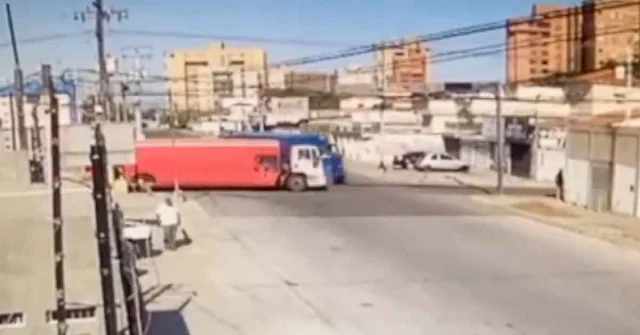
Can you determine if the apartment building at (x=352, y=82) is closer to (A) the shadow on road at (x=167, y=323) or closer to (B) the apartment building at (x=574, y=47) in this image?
(B) the apartment building at (x=574, y=47)

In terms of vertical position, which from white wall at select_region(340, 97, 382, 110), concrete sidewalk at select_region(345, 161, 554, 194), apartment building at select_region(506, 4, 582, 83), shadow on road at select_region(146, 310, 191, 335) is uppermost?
apartment building at select_region(506, 4, 582, 83)

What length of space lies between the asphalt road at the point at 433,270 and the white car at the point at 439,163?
862 inches

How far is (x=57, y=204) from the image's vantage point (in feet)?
27.6

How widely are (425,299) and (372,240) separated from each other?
730cm

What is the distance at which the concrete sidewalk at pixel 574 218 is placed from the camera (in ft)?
79.9

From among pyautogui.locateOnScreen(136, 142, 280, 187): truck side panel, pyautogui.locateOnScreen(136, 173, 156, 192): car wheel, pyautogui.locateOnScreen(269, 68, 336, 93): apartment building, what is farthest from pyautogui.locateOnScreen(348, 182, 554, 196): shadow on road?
pyautogui.locateOnScreen(269, 68, 336, 93): apartment building

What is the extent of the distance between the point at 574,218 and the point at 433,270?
11.6 metres

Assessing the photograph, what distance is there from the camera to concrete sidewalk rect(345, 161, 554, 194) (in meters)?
43.3

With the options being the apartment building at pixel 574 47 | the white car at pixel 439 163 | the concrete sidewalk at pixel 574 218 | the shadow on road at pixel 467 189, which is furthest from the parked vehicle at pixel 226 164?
the white car at pixel 439 163

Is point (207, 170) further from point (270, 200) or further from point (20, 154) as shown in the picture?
point (20, 154)

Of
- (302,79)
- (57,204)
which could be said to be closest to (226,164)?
(57,204)

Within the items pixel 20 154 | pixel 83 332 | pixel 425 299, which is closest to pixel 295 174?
pixel 425 299

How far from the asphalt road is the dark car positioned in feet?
76.7

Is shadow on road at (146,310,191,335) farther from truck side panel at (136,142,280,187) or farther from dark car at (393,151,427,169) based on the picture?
dark car at (393,151,427,169)
